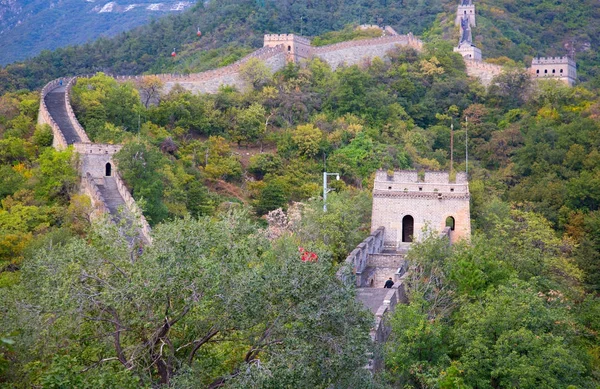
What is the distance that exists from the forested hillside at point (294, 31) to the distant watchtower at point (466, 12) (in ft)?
2.73

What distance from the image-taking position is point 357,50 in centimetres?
7550

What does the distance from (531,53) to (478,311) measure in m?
71.7

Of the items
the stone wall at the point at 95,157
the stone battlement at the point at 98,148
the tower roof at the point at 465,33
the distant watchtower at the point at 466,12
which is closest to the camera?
the stone wall at the point at 95,157

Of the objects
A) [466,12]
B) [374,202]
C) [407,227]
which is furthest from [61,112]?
[466,12]

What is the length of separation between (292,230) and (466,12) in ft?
202

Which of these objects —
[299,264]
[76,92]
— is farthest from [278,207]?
[299,264]

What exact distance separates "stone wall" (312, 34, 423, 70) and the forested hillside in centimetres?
883

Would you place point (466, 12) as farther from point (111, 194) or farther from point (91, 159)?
point (111, 194)

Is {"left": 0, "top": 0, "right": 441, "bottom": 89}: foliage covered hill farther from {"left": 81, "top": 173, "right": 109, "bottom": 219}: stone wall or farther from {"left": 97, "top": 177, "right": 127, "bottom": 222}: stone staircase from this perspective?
{"left": 97, "top": 177, "right": 127, "bottom": 222}: stone staircase

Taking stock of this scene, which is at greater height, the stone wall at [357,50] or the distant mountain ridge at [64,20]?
the distant mountain ridge at [64,20]

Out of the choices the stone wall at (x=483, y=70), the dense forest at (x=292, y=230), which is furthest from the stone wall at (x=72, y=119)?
the stone wall at (x=483, y=70)

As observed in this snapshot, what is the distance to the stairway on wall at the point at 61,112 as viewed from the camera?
49938 mm

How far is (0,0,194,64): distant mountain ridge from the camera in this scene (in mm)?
127875

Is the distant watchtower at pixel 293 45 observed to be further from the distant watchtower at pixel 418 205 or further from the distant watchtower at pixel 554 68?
the distant watchtower at pixel 418 205
